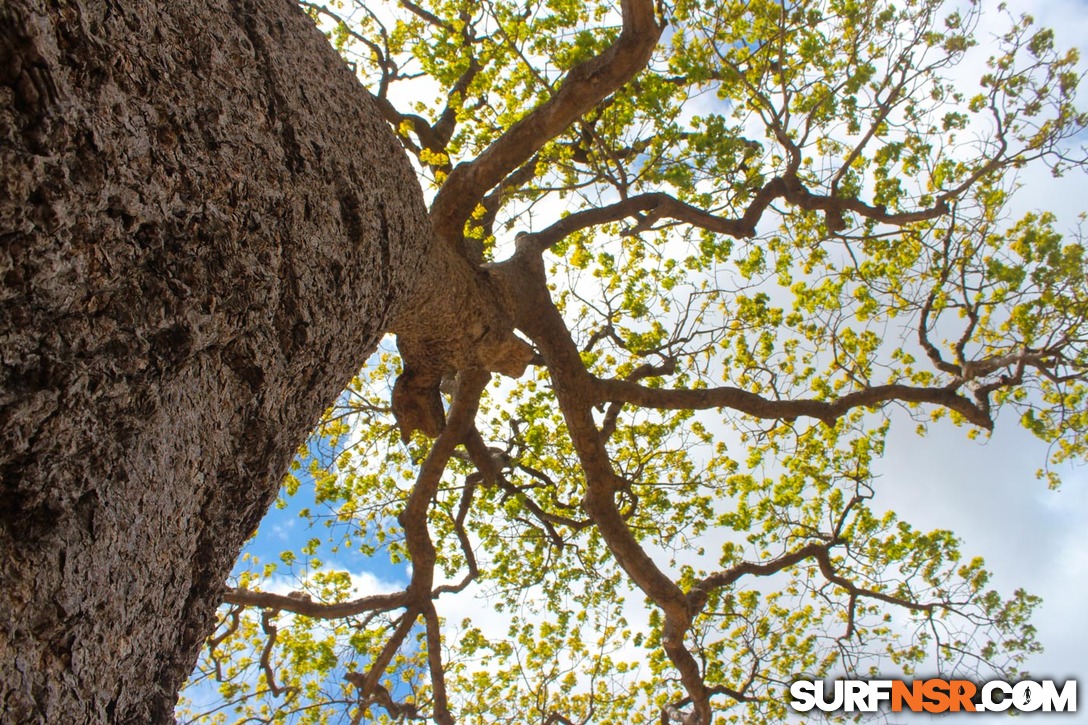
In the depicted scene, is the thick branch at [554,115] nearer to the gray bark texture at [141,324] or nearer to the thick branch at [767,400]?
the thick branch at [767,400]

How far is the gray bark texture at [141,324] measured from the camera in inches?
41.5

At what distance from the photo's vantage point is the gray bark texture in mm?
1055

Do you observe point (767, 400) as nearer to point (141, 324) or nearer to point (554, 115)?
point (554, 115)

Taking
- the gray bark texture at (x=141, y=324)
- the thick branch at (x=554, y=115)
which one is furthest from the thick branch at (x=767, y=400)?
the gray bark texture at (x=141, y=324)

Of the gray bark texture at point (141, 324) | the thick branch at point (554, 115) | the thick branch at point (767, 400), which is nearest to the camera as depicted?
the gray bark texture at point (141, 324)

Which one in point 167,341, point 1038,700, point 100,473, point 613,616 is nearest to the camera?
point 100,473

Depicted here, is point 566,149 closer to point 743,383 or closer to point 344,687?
point 743,383

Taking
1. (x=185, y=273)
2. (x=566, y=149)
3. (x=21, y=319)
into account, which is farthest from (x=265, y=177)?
(x=566, y=149)

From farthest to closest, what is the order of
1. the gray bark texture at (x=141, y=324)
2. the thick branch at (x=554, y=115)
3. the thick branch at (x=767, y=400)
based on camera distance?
the thick branch at (x=767, y=400) → the thick branch at (x=554, y=115) → the gray bark texture at (x=141, y=324)

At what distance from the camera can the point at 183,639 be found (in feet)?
4.73

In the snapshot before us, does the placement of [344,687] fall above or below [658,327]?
below

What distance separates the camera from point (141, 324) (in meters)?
1.26

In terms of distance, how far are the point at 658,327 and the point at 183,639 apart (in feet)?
22.8

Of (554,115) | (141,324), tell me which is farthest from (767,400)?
(141,324)
